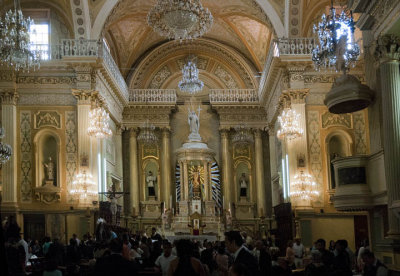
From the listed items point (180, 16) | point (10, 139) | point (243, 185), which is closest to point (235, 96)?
point (243, 185)

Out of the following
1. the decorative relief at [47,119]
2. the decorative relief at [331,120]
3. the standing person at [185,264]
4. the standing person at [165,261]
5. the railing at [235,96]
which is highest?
the railing at [235,96]

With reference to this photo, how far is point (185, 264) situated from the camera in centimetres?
621

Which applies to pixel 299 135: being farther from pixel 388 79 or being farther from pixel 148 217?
pixel 148 217

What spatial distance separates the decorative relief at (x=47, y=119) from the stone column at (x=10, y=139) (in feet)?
2.63

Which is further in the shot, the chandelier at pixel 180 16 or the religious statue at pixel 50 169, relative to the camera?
the religious statue at pixel 50 169

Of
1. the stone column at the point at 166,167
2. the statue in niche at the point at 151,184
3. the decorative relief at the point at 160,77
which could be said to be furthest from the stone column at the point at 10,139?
the decorative relief at the point at 160,77

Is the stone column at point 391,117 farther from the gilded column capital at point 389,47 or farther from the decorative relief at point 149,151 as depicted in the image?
the decorative relief at point 149,151

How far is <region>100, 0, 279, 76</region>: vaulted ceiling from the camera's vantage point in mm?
24984

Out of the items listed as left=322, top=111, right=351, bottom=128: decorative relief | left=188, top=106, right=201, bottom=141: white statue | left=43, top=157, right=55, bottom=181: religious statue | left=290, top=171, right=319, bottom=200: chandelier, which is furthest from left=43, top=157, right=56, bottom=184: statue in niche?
left=322, top=111, right=351, bottom=128: decorative relief

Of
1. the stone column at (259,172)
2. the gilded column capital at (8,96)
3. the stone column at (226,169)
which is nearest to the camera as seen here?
the gilded column capital at (8,96)

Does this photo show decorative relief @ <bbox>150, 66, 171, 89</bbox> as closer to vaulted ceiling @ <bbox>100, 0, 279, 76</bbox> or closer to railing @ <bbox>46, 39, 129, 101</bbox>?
vaulted ceiling @ <bbox>100, 0, 279, 76</bbox>

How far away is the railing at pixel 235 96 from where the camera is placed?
93.8 feet

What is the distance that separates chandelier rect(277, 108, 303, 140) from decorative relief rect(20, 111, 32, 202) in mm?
9560

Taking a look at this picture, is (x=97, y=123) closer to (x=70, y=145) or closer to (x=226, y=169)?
(x=70, y=145)
